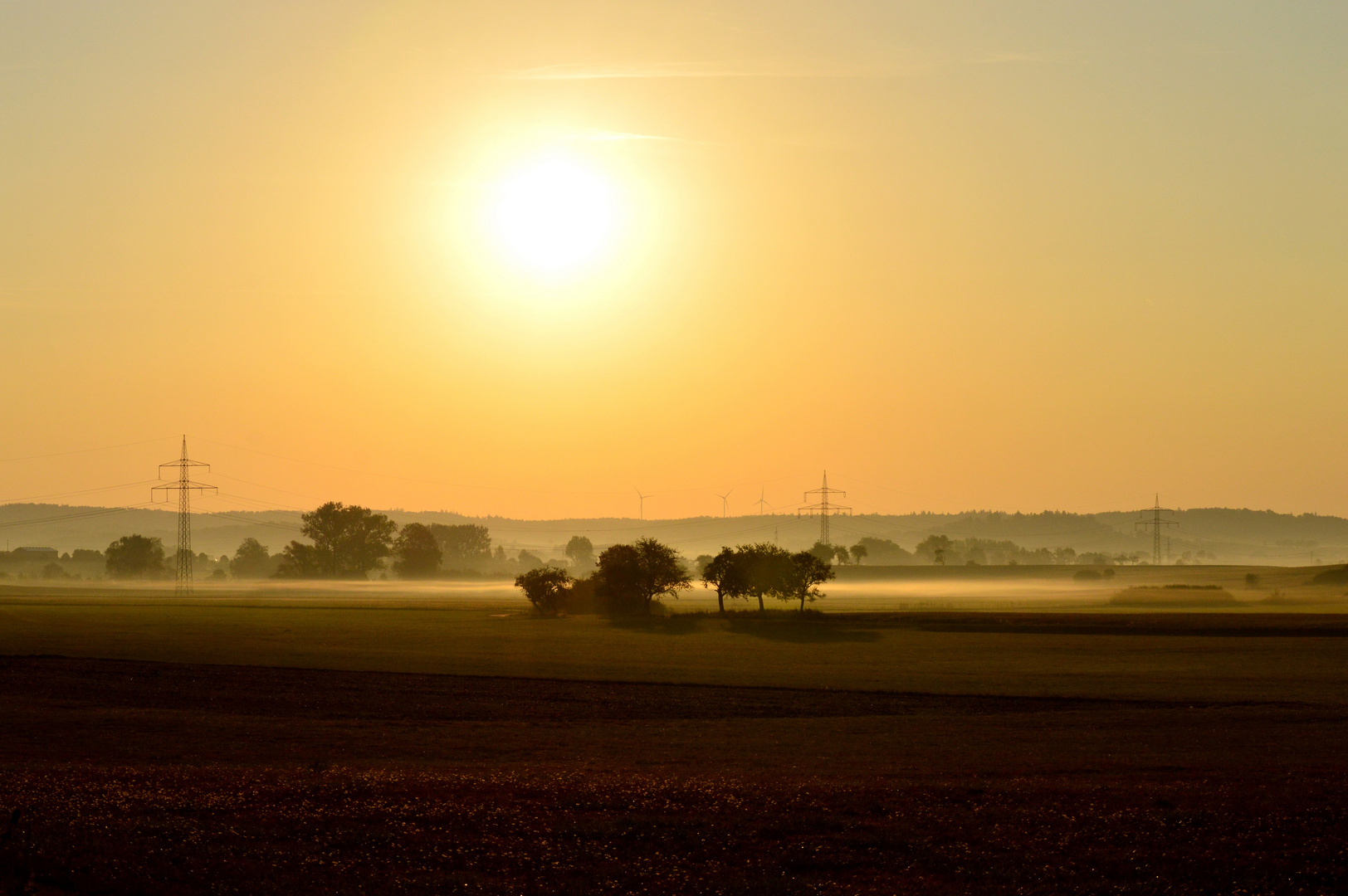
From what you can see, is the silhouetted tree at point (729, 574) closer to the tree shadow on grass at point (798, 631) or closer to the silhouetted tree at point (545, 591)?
the tree shadow on grass at point (798, 631)

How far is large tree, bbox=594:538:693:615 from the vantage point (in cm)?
12706

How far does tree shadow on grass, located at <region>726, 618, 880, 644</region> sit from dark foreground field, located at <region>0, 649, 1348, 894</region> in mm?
46812

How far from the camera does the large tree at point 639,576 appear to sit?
127 metres

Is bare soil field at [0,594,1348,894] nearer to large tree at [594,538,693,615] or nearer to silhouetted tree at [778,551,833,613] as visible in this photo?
silhouetted tree at [778,551,833,613]

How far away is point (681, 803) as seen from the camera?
77.2ft

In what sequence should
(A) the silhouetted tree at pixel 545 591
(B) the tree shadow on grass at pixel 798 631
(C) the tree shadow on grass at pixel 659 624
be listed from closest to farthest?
A: (B) the tree shadow on grass at pixel 798 631
(C) the tree shadow on grass at pixel 659 624
(A) the silhouetted tree at pixel 545 591


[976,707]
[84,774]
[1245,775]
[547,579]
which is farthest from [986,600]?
[84,774]

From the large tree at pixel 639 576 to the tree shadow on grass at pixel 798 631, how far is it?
694 inches

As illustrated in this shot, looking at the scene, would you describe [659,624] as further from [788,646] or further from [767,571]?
[788,646]

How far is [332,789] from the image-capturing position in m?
24.7

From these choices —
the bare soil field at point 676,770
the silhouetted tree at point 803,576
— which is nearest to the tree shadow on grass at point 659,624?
the silhouetted tree at point 803,576

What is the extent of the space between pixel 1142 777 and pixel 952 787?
572 centimetres

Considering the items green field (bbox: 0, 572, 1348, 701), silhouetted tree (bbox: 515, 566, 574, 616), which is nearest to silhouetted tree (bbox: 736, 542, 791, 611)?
green field (bbox: 0, 572, 1348, 701)

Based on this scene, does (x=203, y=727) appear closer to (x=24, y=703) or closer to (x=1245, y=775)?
(x=24, y=703)
